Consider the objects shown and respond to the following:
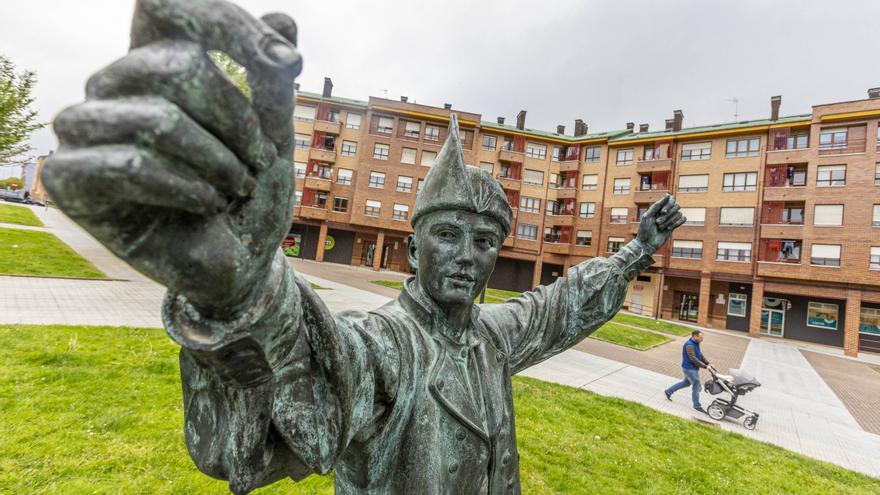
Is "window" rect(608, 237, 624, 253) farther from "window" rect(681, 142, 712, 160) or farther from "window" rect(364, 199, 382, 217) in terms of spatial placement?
"window" rect(364, 199, 382, 217)

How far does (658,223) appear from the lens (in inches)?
92.8

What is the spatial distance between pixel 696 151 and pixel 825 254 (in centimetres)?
1072

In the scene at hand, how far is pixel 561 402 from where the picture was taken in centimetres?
773

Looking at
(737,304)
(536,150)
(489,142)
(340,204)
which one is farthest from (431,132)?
(737,304)

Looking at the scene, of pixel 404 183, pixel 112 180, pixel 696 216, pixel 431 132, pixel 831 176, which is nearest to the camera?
pixel 112 180

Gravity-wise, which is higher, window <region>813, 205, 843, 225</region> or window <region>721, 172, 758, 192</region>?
window <region>721, 172, 758, 192</region>

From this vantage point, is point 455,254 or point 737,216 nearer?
point 455,254

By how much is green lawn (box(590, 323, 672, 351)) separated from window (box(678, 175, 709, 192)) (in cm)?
1680

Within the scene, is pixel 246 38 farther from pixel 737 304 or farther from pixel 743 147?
pixel 743 147

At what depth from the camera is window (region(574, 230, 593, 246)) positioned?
33.7 m

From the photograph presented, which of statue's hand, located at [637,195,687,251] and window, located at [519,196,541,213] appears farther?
window, located at [519,196,541,213]

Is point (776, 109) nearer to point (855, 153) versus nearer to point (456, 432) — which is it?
point (855, 153)

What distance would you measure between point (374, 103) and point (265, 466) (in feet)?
117

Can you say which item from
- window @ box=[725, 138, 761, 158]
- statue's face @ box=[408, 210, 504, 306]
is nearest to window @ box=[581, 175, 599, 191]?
window @ box=[725, 138, 761, 158]
